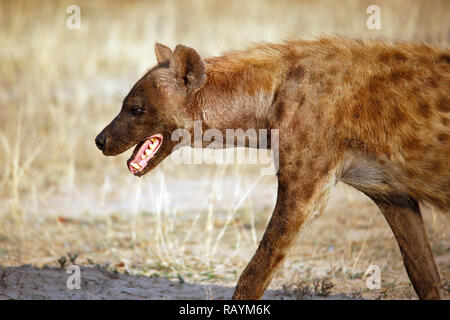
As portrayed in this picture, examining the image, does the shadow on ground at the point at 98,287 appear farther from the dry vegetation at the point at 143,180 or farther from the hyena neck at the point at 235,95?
the hyena neck at the point at 235,95

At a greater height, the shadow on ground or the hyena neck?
the hyena neck

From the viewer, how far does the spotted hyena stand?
3703 millimetres

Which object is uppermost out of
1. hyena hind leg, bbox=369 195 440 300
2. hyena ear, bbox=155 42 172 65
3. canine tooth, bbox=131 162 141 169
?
hyena ear, bbox=155 42 172 65

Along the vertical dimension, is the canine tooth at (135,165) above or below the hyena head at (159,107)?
below

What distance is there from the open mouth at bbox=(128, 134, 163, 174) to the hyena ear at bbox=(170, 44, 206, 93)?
38cm

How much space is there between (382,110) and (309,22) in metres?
9.20

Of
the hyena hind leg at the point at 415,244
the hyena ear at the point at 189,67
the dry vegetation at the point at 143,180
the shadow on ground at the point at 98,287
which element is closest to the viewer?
the hyena ear at the point at 189,67

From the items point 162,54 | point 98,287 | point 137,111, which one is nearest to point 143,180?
point 98,287

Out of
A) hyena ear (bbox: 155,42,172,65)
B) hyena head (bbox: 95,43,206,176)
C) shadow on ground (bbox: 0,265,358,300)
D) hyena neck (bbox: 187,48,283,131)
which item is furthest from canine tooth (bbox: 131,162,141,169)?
shadow on ground (bbox: 0,265,358,300)

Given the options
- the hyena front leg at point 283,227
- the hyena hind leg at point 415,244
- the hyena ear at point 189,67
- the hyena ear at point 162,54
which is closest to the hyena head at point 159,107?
the hyena ear at point 189,67

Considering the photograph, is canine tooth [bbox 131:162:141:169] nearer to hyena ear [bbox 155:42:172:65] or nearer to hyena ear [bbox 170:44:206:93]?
hyena ear [bbox 170:44:206:93]

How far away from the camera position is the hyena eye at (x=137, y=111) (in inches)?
159

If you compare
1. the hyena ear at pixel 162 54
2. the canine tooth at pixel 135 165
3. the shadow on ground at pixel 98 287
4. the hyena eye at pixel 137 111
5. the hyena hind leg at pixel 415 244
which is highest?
the hyena ear at pixel 162 54

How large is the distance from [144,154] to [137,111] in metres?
0.27
